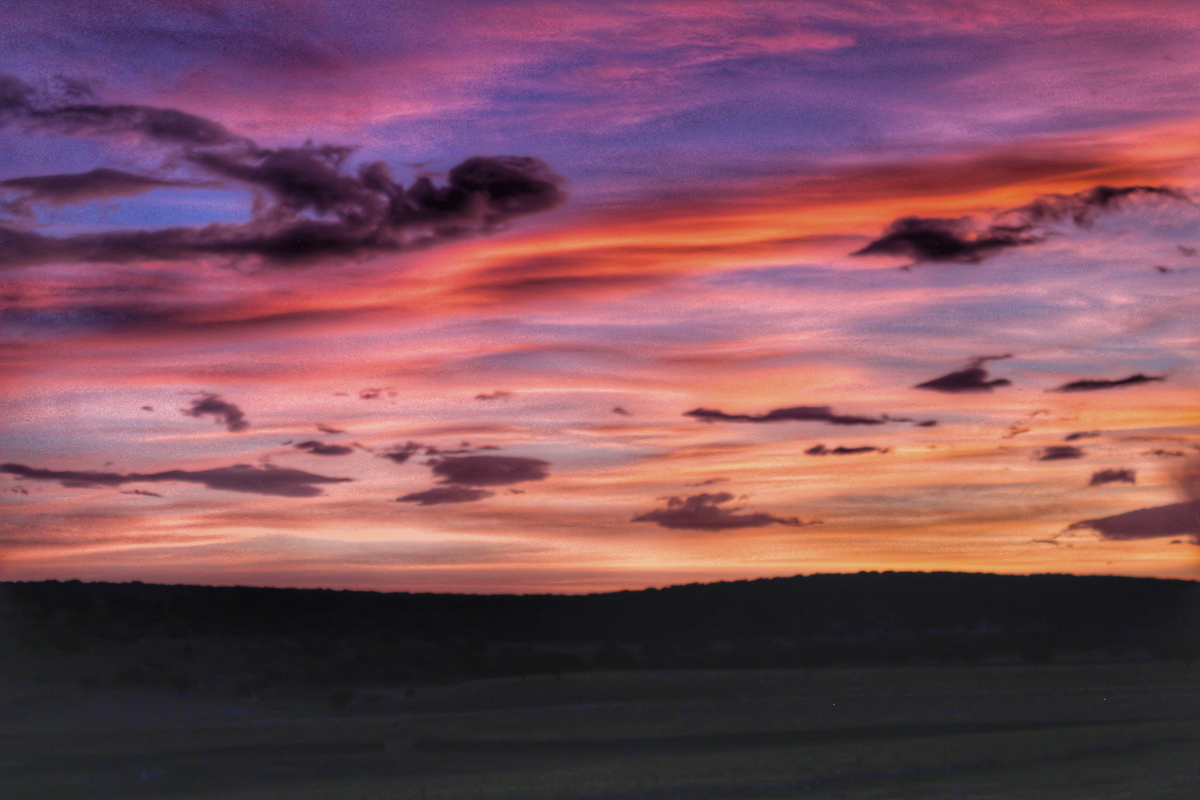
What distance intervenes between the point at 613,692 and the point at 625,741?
97.1 ft

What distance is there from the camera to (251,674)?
3287 inches

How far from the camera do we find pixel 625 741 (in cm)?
5019

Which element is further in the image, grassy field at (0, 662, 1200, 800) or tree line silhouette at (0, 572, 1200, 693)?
tree line silhouette at (0, 572, 1200, 693)

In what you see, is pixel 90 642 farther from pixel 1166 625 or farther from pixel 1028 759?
pixel 1166 625

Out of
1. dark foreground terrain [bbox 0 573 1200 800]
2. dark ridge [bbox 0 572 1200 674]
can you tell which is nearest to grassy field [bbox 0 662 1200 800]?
dark foreground terrain [bbox 0 573 1200 800]

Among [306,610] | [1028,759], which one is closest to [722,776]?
[1028,759]

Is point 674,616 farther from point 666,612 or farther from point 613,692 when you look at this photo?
point 613,692

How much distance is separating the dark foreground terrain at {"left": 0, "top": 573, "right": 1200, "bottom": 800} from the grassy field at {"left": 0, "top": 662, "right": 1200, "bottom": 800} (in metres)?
0.24

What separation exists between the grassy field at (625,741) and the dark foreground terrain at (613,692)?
0.79ft

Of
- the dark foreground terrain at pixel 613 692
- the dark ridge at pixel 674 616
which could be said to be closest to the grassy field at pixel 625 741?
the dark foreground terrain at pixel 613 692

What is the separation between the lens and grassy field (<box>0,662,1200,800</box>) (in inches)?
1415

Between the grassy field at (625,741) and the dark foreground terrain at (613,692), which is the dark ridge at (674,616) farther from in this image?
the grassy field at (625,741)

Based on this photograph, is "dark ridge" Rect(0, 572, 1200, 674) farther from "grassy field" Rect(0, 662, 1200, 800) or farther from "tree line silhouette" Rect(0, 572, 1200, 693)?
"grassy field" Rect(0, 662, 1200, 800)

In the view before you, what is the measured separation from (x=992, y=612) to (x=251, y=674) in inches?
3065
